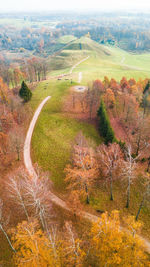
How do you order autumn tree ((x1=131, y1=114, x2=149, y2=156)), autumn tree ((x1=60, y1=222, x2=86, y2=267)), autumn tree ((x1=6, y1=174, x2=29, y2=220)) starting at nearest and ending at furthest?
autumn tree ((x1=60, y1=222, x2=86, y2=267)) < autumn tree ((x1=6, y1=174, x2=29, y2=220)) < autumn tree ((x1=131, y1=114, x2=149, y2=156))

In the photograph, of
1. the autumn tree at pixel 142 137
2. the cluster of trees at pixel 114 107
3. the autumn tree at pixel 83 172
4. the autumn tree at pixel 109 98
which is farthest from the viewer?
the autumn tree at pixel 109 98

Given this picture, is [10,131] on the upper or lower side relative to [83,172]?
upper

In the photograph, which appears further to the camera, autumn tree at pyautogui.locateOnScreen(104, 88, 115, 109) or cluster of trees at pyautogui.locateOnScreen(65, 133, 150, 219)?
autumn tree at pyautogui.locateOnScreen(104, 88, 115, 109)

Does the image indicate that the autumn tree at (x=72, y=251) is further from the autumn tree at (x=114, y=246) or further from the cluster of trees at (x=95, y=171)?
the cluster of trees at (x=95, y=171)

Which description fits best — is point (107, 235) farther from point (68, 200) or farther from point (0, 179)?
point (0, 179)

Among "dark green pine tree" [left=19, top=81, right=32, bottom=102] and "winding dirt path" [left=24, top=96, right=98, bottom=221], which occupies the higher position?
"dark green pine tree" [left=19, top=81, right=32, bottom=102]

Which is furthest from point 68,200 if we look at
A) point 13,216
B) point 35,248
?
point 35,248

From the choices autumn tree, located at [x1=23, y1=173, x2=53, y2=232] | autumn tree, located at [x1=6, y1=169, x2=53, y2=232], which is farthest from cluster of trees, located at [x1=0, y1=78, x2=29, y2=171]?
autumn tree, located at [x1=23, y1=173, x2=53, y2=232]

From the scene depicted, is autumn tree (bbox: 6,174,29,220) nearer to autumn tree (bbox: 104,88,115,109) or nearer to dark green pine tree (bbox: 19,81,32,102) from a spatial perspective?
dark green pine tree (bbox: 19,81,32,102)

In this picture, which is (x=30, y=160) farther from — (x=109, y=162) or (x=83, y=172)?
(x=109, y=162)

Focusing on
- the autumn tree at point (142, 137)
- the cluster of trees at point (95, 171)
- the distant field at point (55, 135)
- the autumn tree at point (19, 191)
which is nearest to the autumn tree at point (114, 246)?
the cluster of trees at point (95, 171)

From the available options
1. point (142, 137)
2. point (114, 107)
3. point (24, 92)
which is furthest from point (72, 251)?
point (24, 92)
